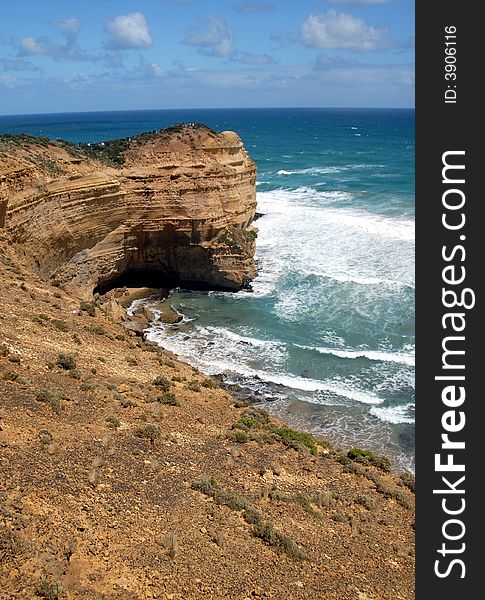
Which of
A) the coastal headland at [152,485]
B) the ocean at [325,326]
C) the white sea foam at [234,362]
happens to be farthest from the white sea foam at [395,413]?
the coastal headland at [152,485]

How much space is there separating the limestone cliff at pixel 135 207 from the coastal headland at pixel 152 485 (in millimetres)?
1846

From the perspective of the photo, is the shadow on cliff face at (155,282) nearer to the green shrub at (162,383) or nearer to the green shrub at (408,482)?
the green shrub at (162,383)

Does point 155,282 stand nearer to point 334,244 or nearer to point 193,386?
point 334,244

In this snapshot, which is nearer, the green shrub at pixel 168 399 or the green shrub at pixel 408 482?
the green shrub at pixel 408 482

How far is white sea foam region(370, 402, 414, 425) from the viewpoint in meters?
Result: 21.5

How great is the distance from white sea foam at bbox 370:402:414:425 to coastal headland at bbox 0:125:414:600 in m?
6.02

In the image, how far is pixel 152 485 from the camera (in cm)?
1120

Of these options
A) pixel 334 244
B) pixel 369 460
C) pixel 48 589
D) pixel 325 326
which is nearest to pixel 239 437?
pixel 369 460

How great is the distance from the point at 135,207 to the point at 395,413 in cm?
1868

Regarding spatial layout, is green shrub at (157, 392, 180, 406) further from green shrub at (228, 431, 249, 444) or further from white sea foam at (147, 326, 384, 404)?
white sea foam at (147, 326, 384, 404)

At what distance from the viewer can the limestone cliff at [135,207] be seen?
27000 millimetres

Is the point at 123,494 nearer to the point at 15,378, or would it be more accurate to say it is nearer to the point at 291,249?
the point at 15,378

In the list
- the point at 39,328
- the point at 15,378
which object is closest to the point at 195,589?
the point at 15,378

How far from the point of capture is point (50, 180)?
2733 cm
